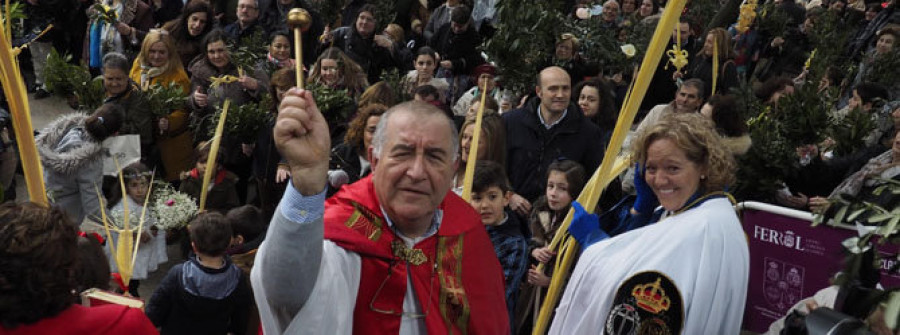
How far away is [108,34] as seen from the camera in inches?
440

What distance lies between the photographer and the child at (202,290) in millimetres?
5297

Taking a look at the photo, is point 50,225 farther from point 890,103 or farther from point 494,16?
point 494,16

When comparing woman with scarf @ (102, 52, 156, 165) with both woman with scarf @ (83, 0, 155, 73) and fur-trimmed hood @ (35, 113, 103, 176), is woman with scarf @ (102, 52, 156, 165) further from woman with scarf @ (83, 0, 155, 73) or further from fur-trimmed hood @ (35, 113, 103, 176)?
woman with scarf @ (83, 0, 155, 73)

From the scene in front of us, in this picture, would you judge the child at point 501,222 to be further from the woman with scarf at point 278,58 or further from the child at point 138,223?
the woman with scarf at point 278,58

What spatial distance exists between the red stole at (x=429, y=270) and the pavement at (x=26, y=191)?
4366mm

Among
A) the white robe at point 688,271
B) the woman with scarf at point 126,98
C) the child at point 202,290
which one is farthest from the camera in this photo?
the woman with scarf at point 126,98

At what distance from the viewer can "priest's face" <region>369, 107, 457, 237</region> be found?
10.1 ft

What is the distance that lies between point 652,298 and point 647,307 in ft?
0.12

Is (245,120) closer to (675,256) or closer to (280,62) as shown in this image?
(280,62)

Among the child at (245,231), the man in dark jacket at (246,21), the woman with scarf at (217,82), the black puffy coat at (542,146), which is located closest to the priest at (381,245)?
the child at (245,231)

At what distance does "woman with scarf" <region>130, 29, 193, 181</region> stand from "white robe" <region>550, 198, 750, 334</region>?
5.58 metres

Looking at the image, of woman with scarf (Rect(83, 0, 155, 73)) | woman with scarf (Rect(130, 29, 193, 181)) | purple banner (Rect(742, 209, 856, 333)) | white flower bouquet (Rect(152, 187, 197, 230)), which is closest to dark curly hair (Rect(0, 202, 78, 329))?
purple banner (Rect(742, 209, 856, 333))

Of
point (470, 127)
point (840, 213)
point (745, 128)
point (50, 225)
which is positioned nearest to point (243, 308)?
point (470, 127)

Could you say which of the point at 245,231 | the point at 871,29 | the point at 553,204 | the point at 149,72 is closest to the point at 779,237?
the point at 553,204
